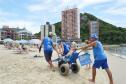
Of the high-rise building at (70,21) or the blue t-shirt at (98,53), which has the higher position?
the high-rise building at (70,21)

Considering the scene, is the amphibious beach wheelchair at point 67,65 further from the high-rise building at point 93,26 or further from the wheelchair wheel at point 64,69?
the high-rise building at point 93,26

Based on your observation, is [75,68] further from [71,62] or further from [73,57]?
[73,57]

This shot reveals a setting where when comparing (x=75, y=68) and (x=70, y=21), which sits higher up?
(x=70, y=21)

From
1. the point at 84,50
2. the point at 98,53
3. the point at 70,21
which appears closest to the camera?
the point at 98,53

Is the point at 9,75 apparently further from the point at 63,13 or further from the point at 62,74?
the point at 63,13

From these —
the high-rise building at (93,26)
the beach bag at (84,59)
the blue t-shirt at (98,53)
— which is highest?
the high-rise building at (93,26)

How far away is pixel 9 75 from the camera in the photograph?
32.0 feet

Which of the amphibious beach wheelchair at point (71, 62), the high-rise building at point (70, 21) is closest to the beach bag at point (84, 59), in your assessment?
the amphibious beach wheelchair at point (71, 62)

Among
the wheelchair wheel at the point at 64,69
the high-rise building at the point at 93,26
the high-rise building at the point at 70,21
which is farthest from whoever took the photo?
the high-rise building at the point at 70,21

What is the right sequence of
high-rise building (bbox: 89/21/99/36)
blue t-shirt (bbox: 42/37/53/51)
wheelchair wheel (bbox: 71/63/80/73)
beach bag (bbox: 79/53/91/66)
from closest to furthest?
beach bag (bbox: 79/53/91/66) < blue t-shirt (bbox: 42/37/53/51) < wheelchair wheel (bbox: 71/63/80/73) < high-rise building (bbox: 89/21/99/36)

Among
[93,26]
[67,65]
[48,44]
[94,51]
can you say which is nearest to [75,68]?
[67,65]

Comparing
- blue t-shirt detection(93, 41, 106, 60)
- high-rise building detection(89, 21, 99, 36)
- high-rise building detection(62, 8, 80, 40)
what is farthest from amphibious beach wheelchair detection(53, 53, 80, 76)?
high-rise building detection(62, 8, 80, 40)

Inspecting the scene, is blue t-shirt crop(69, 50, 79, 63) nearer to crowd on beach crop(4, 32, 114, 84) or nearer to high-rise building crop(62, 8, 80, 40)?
crowd on beach crop(4, 32, 114, 84)

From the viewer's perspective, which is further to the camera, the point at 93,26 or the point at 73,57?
the point at 93,26
